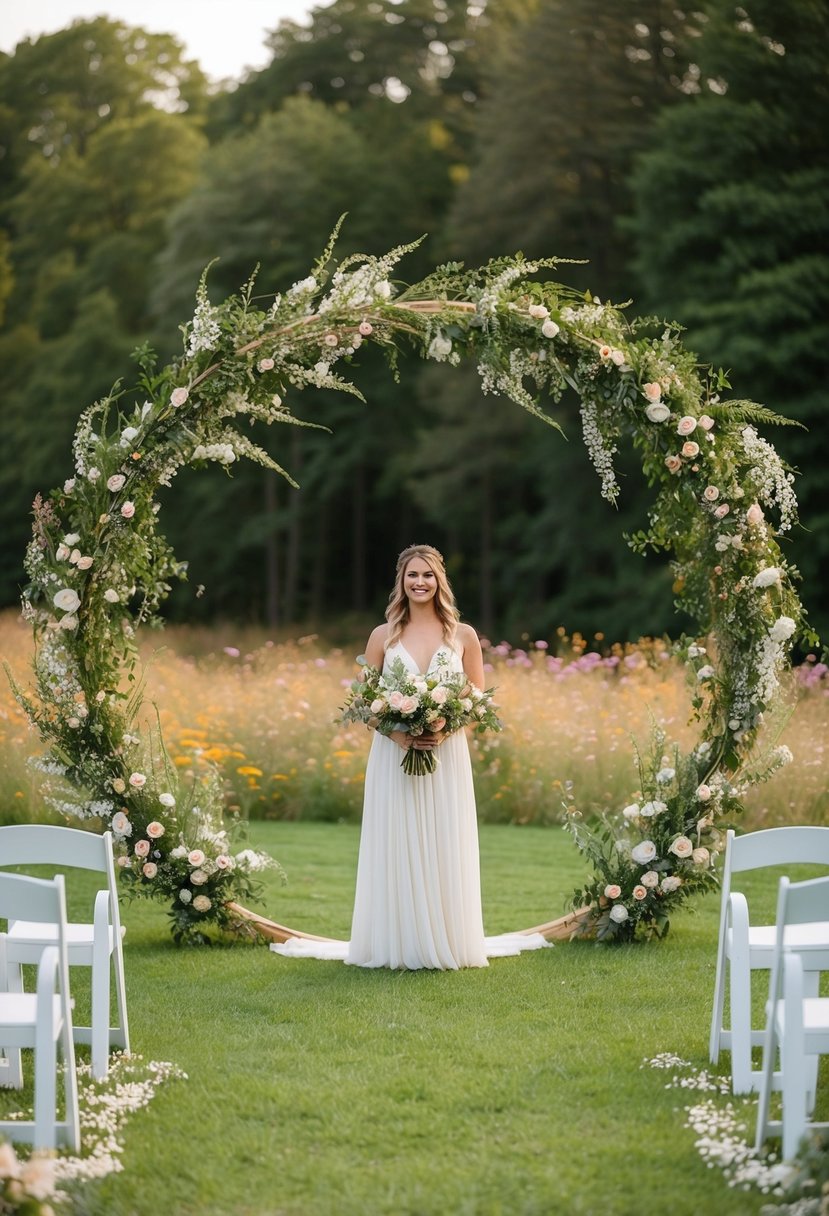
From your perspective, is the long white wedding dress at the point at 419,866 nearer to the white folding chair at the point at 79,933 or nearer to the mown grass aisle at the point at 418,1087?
the mown grass aisle at the point at 418,1087

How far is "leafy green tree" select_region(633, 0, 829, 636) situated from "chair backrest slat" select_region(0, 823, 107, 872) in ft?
56.4

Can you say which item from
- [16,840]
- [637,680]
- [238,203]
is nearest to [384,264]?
[16,840]

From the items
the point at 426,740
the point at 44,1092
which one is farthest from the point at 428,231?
the point at 44,1092

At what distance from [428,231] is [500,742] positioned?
20.3 m

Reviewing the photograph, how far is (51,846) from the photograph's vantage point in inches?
212

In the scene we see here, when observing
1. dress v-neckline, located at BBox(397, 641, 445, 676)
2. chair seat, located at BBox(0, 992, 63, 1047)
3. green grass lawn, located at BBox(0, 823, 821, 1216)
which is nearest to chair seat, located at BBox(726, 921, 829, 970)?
green grass lawn, located at BBox(0, 823, 821, 1216)

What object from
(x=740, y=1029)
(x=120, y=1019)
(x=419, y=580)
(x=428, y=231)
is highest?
(x=428, y=231)

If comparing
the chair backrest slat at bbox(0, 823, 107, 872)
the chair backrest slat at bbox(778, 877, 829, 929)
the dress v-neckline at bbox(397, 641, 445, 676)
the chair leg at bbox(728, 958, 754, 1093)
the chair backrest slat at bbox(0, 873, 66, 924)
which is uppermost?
the dress v-neckline at bbox(397, 641, 445, 676)

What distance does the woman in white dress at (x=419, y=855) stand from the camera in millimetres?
7195

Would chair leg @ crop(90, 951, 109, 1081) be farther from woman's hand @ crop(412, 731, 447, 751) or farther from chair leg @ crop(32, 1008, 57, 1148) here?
woman's hand @ crop(412, 731, 447, 751)

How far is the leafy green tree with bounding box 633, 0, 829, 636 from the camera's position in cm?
2148

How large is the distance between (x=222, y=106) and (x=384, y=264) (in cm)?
3079

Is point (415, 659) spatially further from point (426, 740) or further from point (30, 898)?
point (30, 898)

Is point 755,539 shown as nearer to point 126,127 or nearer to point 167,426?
point 167,426
